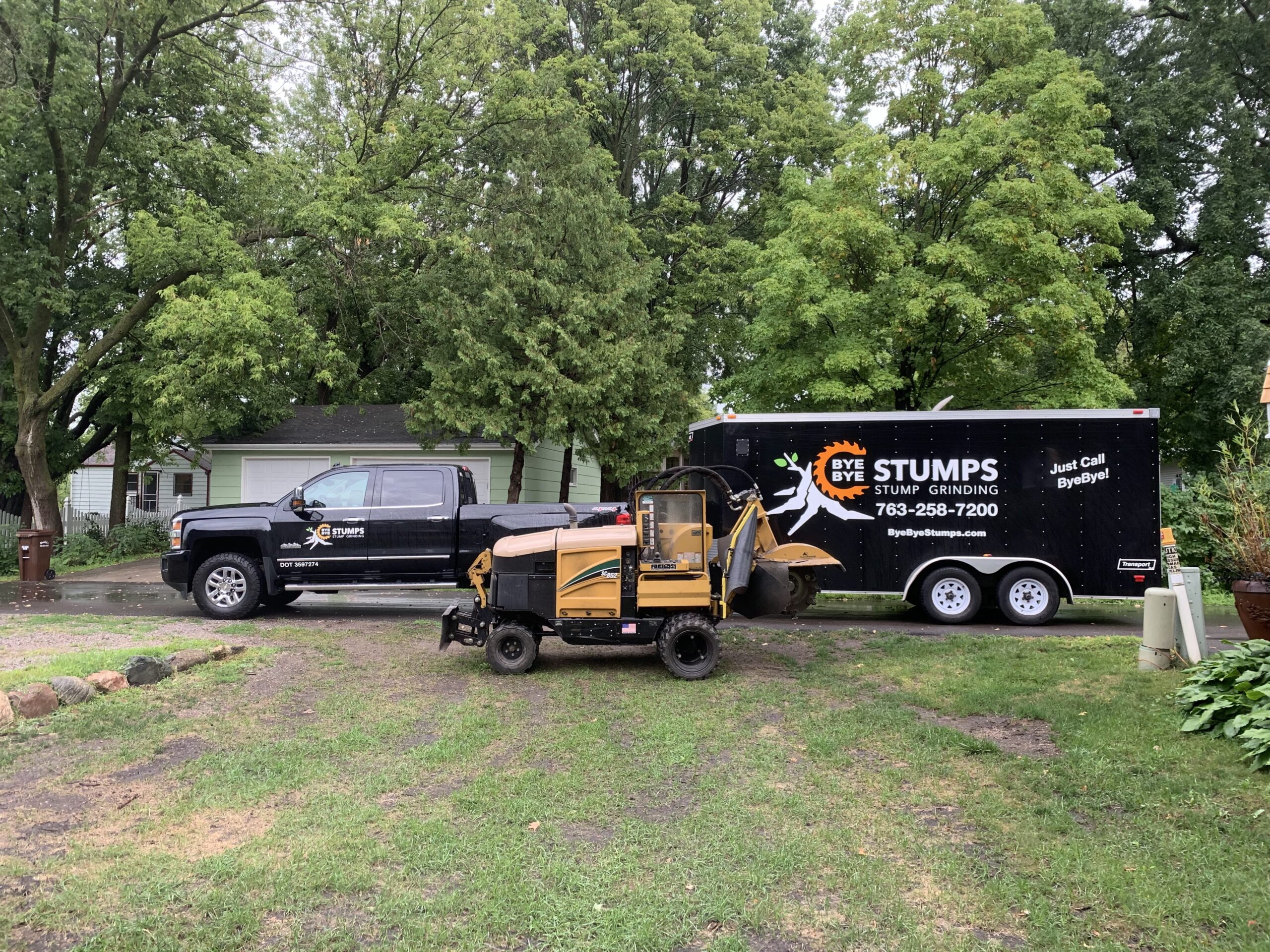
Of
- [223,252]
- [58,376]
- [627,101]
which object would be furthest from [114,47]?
[627,101]

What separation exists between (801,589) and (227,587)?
25.7 feet

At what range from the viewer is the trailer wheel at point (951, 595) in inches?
466

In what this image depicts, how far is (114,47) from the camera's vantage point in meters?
18.0

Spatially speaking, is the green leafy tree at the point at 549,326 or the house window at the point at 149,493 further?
the house window at the point at 149,493

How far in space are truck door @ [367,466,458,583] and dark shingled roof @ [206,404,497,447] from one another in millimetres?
8996

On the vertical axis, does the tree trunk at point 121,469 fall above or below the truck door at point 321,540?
above

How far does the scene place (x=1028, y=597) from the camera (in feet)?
38.4

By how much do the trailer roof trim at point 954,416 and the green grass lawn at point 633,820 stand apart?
4601mm

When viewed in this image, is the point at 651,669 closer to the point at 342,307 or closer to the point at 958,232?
the point at 958,232

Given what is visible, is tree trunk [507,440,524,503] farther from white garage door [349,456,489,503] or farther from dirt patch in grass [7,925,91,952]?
dirt patch in grass [7,925,91,952]

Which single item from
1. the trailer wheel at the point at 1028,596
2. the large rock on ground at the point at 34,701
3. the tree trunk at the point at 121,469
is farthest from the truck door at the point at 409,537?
the tree trunk at the point at 121,469

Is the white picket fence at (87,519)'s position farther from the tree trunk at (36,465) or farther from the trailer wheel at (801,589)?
the trailer wheel at (801,589)

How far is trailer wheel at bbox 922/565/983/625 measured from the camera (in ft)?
38.8

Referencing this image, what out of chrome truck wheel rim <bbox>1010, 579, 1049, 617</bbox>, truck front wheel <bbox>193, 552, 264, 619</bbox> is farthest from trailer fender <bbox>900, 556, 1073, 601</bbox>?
truck front wheel <bbox>193, 552, 264, 619</bbox>
